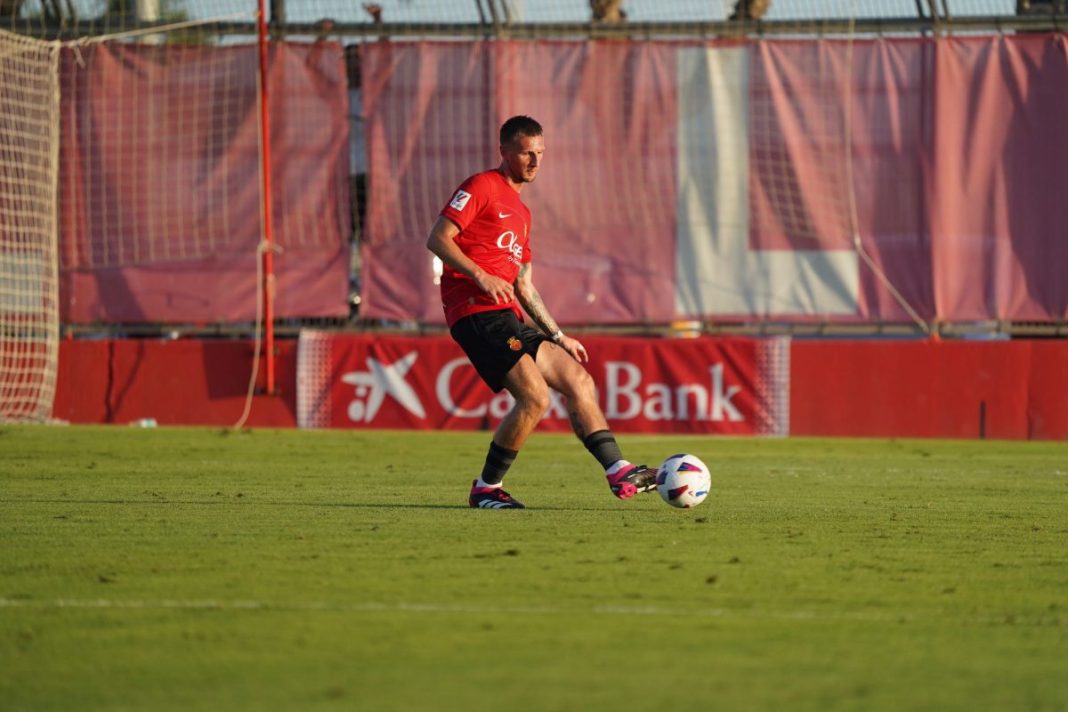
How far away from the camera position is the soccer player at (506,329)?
357 inches

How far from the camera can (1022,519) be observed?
9.34 meters

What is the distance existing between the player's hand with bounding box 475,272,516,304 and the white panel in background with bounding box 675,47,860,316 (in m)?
9.92

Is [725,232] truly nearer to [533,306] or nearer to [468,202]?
[533,306]

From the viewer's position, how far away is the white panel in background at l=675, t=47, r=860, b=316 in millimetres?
18703

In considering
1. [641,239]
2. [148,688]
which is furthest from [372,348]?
[148,688]

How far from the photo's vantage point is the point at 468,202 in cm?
914

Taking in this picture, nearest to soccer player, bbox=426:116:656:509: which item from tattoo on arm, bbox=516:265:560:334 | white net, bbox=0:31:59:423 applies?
tattoo on arm, bbox=516:265:560:334

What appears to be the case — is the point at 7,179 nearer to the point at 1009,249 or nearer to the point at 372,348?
the point at 372,348

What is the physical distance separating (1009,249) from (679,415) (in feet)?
13.3

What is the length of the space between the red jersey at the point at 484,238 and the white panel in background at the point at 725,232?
9.57 m

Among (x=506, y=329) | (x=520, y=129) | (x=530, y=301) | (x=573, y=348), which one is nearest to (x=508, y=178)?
(x=520, y=129)

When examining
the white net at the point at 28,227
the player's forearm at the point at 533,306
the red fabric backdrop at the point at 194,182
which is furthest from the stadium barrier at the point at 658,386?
the player's forearm at the point at 533,306

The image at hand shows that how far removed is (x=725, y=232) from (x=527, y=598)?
13085 millimetres

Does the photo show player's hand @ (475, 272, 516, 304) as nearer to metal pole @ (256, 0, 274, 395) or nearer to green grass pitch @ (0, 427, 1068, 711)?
green grass pitch @ (0, 427, 1068, 711)
